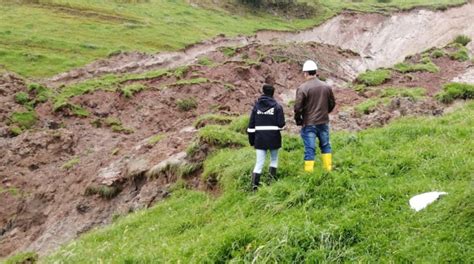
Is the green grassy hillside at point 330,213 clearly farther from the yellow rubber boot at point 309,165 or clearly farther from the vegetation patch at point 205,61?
the vegetation patch at point 205,61

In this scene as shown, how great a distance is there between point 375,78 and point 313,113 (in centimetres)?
1826

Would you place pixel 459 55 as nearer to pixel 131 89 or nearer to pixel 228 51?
pixel 228 51

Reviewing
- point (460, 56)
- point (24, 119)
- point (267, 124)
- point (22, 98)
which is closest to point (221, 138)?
point (267, 124)

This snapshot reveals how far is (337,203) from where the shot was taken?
9.98 meters

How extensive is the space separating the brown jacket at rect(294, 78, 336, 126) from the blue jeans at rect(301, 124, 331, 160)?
16 centimetres

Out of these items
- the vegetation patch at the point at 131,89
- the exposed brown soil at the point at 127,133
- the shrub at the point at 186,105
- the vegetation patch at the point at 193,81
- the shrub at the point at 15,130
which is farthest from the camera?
the vegetation patch at the point at 193,81

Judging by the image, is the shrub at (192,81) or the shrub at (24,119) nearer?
the shrub at (24,119)

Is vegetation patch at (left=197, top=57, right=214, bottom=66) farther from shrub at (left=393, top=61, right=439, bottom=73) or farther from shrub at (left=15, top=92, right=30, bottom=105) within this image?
shrub at (left=393, top=61, right=439, bottom=73)

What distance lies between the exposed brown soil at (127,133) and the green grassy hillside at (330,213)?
7.88ft

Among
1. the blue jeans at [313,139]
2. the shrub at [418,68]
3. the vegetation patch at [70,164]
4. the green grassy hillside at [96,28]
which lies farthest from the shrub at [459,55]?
the blue jeans at [313,139]

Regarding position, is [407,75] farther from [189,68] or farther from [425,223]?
[425,223]

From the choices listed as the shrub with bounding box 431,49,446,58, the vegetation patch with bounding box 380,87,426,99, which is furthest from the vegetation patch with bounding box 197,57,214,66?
the shrub with bounding box 431,49,446,58

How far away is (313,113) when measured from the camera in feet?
37.7

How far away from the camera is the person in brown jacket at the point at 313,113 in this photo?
37.6 ft
